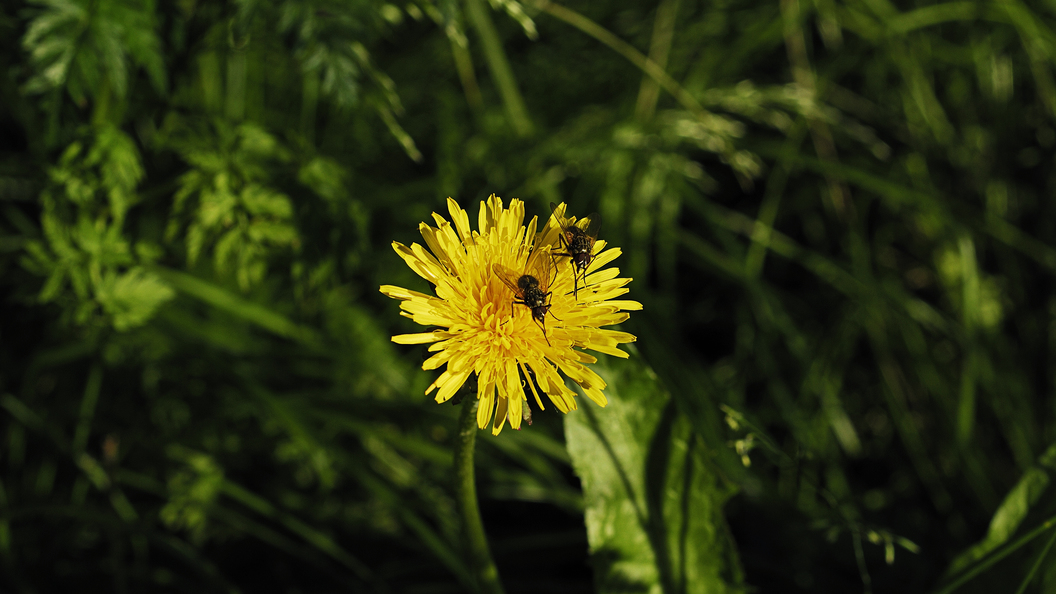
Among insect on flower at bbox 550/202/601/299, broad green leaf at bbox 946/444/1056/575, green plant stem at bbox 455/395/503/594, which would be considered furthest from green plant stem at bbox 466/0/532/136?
broad green leaf at bbox 946/444/1056/575

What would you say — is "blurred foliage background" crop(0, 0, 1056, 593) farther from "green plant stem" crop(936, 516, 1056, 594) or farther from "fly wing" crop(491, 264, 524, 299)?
"fly wing" crop(491, 264, 524, 299)

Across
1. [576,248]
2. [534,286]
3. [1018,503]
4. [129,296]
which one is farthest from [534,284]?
[1018,503]

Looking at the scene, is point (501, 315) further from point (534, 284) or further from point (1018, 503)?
point (1018, 503)

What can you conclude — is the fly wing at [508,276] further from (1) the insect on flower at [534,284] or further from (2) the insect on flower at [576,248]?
(2) the insect on flower at [576,248]

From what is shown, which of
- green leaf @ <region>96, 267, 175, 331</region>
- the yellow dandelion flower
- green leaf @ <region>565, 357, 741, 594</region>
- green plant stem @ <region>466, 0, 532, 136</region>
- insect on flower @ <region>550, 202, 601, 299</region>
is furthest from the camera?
green plant stem @ <region>466, 0, 532, 136</region>

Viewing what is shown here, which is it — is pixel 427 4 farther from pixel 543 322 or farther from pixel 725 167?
pixel 725 167

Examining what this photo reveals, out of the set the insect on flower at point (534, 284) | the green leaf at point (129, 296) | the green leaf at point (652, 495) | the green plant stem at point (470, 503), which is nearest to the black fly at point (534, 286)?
the insect on flower at point (534, 284)

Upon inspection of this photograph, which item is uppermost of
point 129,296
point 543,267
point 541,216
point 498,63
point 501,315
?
point 498,63

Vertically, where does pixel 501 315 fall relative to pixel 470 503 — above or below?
above
